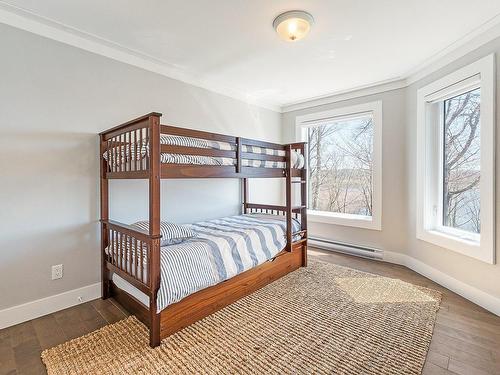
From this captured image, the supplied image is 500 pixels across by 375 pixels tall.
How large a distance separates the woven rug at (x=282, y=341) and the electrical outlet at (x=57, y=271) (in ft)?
2.18

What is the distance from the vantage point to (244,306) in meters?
2.23

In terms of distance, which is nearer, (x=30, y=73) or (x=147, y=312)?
(x=147, y=312)

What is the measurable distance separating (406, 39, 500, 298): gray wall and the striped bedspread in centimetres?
144

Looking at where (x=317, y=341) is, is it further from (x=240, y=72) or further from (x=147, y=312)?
(x=240, y=72)

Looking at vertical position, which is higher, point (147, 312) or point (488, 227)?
point (488, 227)

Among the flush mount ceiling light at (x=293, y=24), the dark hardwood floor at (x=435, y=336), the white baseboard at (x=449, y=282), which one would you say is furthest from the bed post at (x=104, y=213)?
the white baseboard at (x=449, y=282)

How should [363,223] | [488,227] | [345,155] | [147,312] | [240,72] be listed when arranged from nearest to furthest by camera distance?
[147,312]
[488,227]
[240,72]
[363,223]
[345,155]

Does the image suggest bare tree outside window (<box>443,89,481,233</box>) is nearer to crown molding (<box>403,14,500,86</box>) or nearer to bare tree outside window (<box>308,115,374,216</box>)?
crown molding (<box>403,14,500,86</box>)

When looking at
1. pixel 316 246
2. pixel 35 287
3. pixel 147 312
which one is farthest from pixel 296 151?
pixel 35 287

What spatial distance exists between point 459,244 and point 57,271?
3.60 m

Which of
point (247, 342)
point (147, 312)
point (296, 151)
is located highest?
point (296, 151)

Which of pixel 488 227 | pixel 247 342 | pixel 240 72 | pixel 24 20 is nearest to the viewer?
pixel 247 342

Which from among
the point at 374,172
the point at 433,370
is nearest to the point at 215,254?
the point at 433,370

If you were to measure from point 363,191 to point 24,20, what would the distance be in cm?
402
